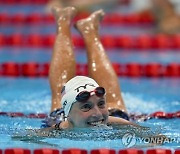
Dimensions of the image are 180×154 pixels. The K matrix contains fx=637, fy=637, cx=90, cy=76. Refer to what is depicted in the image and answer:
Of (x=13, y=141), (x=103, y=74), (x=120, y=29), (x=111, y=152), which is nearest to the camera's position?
(x=111, y=152)

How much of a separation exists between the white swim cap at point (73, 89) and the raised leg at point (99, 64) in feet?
1.59

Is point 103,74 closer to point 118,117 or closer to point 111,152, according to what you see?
point 118,117

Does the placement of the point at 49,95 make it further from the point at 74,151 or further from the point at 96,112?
the point at 74,151

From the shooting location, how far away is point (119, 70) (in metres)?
4.92

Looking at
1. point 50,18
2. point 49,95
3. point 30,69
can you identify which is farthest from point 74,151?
point 50,18

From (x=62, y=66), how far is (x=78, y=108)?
2.16 ft

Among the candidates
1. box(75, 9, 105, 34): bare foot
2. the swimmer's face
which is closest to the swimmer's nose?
the swimmer's face

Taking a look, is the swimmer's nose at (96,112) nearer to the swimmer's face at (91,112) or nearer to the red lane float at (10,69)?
the swimmer's face at (91,112)

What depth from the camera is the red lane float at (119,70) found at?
Result: 485 cm

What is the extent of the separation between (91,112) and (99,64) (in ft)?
2.36

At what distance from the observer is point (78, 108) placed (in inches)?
121

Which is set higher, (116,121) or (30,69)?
(30,69)

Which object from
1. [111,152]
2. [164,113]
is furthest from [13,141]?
[164,113]

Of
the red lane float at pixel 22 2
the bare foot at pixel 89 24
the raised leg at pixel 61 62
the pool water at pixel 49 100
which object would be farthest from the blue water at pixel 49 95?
the bare foot at pixel 89 24
